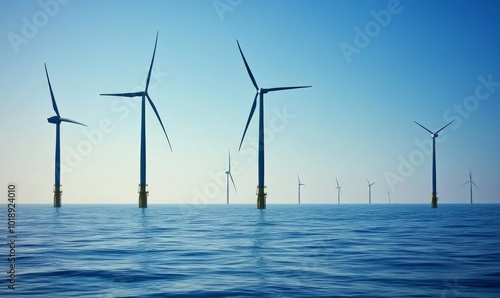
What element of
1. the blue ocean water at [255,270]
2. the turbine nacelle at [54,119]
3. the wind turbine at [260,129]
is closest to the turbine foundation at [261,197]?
the wind turbine at [260,129]

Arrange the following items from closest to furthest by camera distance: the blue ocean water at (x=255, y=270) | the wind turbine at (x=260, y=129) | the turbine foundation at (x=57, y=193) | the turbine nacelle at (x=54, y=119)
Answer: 1. the blue ocean water at (x=255, y=270)
2. the wind turbine at (x=260, y=129)
3. the turbine nacelle at (x=54, y=119)
4. the turbine foundation at (x=57, y=193)

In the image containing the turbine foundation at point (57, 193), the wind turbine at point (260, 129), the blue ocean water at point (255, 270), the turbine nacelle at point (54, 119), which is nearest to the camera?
the blue ocean water at point (255, 270)

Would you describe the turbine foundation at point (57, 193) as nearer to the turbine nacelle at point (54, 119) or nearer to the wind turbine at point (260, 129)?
the turbine nacelle at point (54, 119)

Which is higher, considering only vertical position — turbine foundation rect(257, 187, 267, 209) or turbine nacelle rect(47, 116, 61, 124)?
turbine nacelle rect(47, 116, 61, 124)

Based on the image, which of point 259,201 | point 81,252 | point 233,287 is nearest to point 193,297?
point 233,287

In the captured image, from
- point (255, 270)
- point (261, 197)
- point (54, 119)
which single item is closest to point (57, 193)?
point (54, 119)

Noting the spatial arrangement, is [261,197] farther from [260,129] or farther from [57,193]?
[57,193]

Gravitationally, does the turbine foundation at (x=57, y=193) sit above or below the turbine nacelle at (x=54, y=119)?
below

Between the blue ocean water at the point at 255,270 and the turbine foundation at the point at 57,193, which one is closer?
the blue ocean water at the point at 255,270

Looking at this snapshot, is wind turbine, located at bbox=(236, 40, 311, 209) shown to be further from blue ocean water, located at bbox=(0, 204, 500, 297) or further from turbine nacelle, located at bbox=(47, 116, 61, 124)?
blue ocean water, located at bbox=(0, 204, 500, 297)

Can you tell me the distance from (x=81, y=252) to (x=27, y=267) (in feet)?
15.2

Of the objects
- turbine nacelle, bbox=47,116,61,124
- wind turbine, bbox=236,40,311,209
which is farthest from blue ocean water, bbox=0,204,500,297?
turbine nacelle, bbox=47,116,61,124

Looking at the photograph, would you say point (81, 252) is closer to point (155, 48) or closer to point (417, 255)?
point (417, 255)

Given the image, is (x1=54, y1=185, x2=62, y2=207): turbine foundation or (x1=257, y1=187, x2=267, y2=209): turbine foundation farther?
(x1=54, y1=185, x2=62, y2=207): turbine foundation
